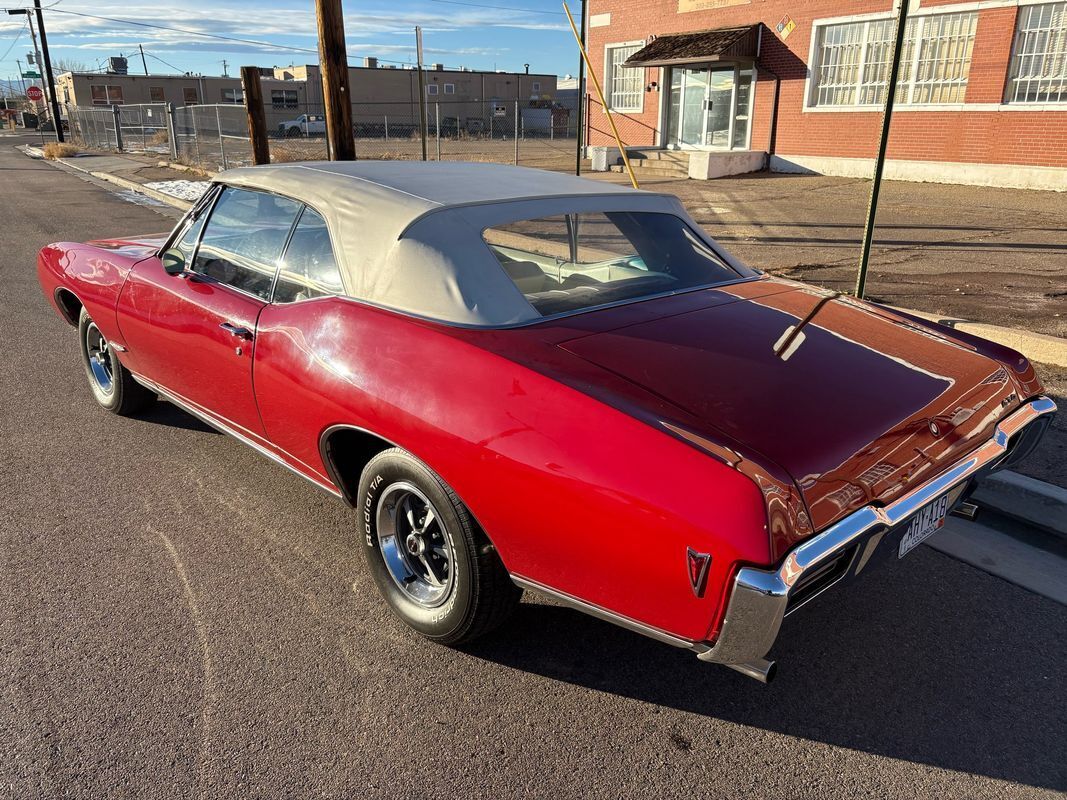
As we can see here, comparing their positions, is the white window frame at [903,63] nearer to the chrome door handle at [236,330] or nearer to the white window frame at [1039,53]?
the white window frame at [1039,53]

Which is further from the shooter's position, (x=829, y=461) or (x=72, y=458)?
(x=72, y=458)

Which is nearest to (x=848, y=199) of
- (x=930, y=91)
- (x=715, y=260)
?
(x=930, y=91)

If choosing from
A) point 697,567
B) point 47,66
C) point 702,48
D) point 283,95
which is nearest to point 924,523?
point 697,567

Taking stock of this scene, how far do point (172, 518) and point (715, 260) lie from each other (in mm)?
2772

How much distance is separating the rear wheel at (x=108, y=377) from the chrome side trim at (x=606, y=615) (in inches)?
130

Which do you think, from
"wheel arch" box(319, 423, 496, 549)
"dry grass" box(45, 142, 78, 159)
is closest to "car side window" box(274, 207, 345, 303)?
"wheel arch" box(319, 423, 496, 549)

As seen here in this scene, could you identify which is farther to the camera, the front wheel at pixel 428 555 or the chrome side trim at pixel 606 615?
the front wheel at pixel 428 555

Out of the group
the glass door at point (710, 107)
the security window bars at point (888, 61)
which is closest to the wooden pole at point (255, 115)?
the security window bars at point (888, 61)

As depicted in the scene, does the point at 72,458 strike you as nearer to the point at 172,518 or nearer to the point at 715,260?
the point at 172,518

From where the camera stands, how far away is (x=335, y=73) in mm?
9312

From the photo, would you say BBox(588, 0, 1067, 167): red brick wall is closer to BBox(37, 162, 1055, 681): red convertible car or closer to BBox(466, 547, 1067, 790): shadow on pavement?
BBox(37, 162, 1055, 681): red convertible car

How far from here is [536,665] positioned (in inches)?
108

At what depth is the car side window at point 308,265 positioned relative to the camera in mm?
3078

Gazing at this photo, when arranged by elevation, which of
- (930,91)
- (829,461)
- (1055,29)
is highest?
(1055,29)
